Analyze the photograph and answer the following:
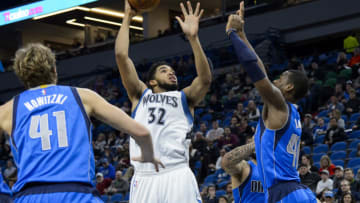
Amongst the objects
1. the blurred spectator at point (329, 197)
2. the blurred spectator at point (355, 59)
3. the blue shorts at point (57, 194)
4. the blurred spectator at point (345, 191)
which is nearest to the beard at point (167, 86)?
the blue shorts at point (57, 194)

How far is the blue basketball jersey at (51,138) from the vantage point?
3234mm

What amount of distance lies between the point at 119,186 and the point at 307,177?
5924 mm

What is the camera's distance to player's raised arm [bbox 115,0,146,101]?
5.23 metres

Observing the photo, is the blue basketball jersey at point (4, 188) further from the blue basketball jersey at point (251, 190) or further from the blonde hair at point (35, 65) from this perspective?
the blue basketball jersey at point (251, 190)

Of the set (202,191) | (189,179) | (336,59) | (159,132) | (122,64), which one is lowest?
(202,191)

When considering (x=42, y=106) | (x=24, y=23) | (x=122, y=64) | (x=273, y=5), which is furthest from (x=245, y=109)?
(x=24, y=23)

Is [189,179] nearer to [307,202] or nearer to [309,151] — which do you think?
[307,202]

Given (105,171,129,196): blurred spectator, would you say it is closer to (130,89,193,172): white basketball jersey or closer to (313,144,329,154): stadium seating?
(313,144,329,154): stadium seating

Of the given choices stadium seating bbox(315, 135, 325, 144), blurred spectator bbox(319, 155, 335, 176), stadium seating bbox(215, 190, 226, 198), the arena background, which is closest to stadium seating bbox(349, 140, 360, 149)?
the arena background

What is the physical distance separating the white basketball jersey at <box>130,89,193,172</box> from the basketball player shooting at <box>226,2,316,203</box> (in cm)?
68

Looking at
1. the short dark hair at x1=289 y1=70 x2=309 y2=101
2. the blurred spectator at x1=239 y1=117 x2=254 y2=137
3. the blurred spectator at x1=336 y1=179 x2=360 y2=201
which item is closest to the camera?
the short dark hair at x1=289 y1=70 x2=309 y2=101

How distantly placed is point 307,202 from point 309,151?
816 cm

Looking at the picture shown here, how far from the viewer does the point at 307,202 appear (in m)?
4.69

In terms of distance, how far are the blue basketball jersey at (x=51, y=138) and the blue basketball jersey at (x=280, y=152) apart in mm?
1896
